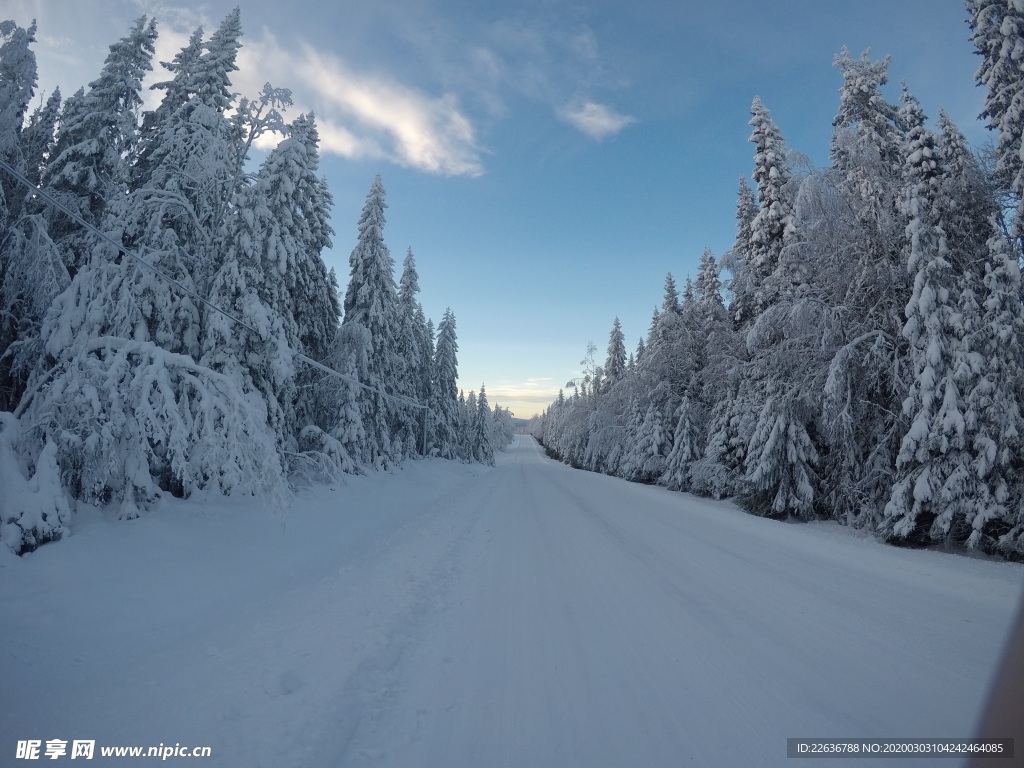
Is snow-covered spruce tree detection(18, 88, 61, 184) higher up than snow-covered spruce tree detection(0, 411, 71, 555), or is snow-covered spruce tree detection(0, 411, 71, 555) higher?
snow-covered spruce tree detection(18, 88, 61, 184)

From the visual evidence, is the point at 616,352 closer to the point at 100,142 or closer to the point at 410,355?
the point at 410,355

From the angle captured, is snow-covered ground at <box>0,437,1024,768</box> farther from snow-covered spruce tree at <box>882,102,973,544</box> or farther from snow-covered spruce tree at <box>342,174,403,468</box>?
snow-covered spruce tree at <box>342,174,403,468</box>

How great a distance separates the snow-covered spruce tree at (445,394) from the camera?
3928cm

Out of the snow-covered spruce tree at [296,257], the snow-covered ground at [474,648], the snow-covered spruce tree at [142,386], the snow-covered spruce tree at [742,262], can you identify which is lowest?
the snow-covered ground at [474,648]

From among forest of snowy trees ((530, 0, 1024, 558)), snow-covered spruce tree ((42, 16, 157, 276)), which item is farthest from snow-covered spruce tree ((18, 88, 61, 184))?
forest of snowy trees ((530, 0, 1024, 558))

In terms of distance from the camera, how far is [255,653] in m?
4.18

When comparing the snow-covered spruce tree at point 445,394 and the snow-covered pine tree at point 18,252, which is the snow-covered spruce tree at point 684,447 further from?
the snow-covered pine tree at point 18,252

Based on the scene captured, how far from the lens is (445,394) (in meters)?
42.2

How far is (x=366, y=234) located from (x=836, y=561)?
2454cm

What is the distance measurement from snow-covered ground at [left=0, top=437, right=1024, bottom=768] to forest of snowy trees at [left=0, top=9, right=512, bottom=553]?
1.13 metres

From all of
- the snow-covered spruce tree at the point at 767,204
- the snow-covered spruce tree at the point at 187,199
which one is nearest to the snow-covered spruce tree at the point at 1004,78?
the snow-covered spruce tree at the point at 767,204

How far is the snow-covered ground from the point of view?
3006 millimetres

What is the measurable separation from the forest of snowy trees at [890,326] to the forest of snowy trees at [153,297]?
13.9 m

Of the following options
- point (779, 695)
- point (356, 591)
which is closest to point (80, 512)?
point (356, 591)
